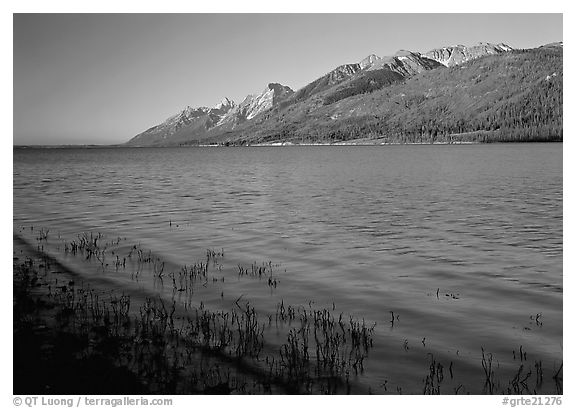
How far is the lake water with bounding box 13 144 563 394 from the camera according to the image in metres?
11.0

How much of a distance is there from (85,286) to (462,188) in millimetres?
34412

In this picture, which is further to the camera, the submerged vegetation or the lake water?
the lake water

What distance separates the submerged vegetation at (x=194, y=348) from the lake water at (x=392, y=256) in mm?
185

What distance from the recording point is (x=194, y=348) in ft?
34.1

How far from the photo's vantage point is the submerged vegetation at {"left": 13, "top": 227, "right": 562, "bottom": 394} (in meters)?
9.02

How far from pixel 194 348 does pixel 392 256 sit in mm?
10450

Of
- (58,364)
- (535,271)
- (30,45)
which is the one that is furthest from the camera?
(535,271)

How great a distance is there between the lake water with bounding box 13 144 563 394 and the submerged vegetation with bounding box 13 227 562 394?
0.18m

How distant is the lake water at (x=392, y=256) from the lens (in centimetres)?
1104

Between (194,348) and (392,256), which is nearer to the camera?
(194,348)
